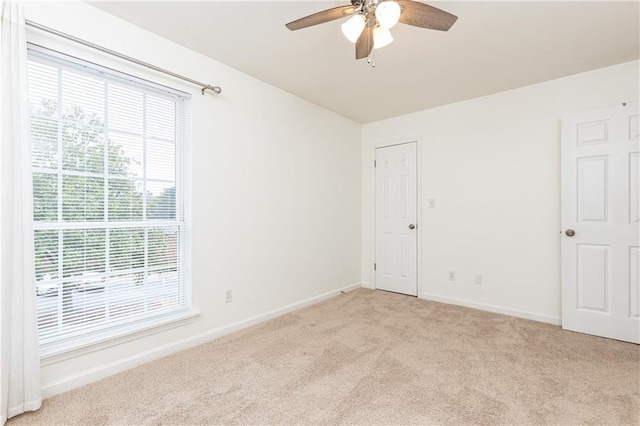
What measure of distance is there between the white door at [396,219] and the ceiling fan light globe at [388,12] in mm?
2566

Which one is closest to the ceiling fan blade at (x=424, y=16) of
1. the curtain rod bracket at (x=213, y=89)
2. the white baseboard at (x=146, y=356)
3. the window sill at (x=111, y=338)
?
the curtain rod bracket at (x=213, y=89)

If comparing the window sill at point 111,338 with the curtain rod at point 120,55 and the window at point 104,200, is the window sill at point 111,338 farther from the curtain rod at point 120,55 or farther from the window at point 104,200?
the curtain rod at point 120,55

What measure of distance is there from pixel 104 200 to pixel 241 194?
110 centimetres

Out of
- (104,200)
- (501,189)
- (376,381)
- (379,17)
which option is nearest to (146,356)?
(104,200)

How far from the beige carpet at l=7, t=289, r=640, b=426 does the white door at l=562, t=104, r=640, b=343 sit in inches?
9.0

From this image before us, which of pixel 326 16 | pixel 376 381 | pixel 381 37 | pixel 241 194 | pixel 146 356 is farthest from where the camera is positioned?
pixel 241 194

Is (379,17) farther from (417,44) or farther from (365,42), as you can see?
(417,44)

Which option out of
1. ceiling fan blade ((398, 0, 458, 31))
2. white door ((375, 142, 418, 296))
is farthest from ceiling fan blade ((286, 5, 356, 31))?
white door ((375, 142, 418, 296))

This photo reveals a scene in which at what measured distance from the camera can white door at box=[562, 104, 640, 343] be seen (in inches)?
102

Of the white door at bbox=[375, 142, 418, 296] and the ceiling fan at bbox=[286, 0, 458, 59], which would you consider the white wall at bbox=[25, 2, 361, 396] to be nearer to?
the white door at bbox=[375, 142, 418, 296]

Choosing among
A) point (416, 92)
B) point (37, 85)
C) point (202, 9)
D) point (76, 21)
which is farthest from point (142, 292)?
point (416, 92)

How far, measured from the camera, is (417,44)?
238 centimetres

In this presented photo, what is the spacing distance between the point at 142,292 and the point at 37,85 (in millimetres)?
1491

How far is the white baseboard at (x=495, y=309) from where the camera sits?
3.05 m
